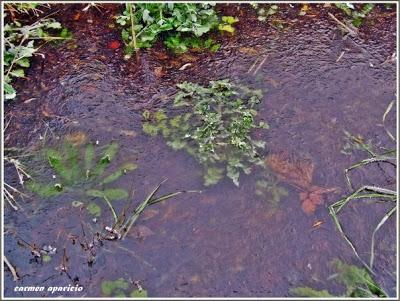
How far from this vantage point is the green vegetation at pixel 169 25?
3.44m

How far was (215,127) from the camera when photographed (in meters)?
3.03

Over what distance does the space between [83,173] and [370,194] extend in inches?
67.4

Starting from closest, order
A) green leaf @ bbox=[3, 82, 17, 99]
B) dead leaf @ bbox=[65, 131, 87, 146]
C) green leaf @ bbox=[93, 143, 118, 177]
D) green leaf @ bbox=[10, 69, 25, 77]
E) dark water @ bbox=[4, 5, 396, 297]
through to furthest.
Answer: dark water @ bbox=[4, 5, 396, 297] < green leaf @ bbox=[93, 143, 118, 177] < dead leaf @ bbox=[65, 131, 87, 146] < green leaf @ bbox=[3, 82, 17, 99] < green leaf @ bbox=[10, 69, 25, 77]

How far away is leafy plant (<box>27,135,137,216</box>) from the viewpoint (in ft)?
9.09

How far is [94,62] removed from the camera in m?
3.39

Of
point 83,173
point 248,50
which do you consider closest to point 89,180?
point 83,173

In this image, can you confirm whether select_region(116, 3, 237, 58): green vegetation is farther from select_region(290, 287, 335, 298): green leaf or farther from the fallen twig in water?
select_region(290, 287, 335, 298): green leaf

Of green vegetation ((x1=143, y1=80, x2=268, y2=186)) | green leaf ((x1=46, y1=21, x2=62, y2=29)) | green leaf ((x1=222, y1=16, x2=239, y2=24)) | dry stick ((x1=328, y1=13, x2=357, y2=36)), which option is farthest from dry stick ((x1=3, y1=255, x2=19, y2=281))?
dry stick ((x1=328, y1=13, x2=357, y2=36))

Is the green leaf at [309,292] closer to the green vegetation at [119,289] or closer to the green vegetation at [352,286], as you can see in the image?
the green vegetation at [352,286]

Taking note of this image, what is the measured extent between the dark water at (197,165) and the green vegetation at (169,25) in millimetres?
96

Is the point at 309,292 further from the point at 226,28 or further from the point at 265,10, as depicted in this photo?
the point at 265,10

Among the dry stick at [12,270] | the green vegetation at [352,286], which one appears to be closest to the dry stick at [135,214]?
the dry stick at [12,270]

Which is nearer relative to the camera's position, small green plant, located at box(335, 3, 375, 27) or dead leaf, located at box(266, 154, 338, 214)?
dead leaf, located at box(266, 154, 338, 214)

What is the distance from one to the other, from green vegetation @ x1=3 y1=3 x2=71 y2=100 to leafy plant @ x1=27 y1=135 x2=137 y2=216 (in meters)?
0.61
